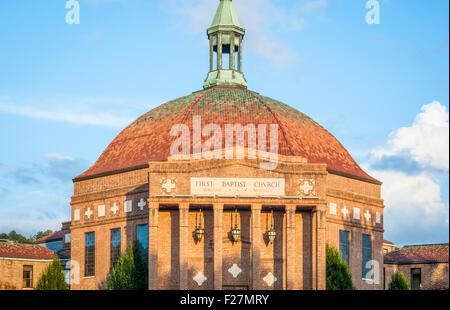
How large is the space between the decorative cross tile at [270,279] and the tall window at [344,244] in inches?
353

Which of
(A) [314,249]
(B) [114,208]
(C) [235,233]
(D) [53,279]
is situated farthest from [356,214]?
(D) [53,279]

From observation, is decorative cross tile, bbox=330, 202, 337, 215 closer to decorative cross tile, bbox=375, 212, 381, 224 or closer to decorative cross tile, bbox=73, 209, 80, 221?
decorative cross tile, bbox=375, 212, 381, 224

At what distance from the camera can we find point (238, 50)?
267ft

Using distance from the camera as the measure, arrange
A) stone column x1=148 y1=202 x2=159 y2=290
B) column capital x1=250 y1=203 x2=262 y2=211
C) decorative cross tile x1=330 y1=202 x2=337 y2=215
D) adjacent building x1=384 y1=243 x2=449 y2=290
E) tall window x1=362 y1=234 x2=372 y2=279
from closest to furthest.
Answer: stone column x1=148 y1=202 x2=159 y2=290 → column capital x1=250 y1=203 x2=262 y2=211 → decorative cross tile x1=330 y1=202 x2=337 y2=215 → tall window x1=362 y1=234 x2=372 y2=279 → adjacent building x1=384 y1=243 x2=449 y2=290

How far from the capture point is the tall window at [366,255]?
71.9 metres

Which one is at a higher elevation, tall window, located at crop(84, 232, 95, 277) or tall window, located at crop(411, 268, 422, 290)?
tall window, located at crop(84, 232, 95, 277)

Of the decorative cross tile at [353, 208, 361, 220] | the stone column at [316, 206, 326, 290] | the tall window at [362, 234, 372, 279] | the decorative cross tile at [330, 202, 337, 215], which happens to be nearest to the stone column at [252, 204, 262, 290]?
the stone column at [316, 206, 326, 290]

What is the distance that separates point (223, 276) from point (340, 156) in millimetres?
16345

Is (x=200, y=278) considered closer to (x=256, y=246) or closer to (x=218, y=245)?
(x=218, y=245)

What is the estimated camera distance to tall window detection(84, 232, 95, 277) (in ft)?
234

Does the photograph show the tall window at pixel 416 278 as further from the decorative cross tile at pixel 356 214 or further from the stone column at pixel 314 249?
the stone column at pixel 314 249

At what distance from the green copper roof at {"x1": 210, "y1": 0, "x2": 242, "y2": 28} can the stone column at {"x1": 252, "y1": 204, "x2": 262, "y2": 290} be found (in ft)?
79.6
